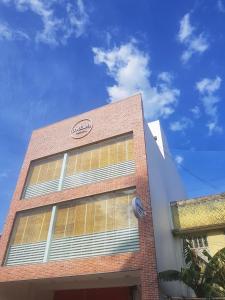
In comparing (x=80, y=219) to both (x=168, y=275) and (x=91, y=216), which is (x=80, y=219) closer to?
(x=91, y=216)

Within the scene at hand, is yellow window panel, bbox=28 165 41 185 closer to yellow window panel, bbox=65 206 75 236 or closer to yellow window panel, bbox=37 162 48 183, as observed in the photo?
yellow window panel, bbox=37 162 48 183

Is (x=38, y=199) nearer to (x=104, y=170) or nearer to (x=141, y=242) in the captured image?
(x=104, y=170)

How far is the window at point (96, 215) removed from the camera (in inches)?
483

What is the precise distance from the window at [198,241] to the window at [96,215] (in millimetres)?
4521

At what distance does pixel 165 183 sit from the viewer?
1681cm

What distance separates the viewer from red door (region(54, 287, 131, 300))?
14.4 metres

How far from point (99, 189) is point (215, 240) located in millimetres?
6235

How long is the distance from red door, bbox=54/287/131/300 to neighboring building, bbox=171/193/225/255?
396 centimetres

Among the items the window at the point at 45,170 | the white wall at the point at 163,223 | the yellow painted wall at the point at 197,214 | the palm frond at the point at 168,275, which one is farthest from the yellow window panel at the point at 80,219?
the yellow painted wall at the point at 197,214

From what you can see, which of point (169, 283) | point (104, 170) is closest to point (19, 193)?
point (104, 170)

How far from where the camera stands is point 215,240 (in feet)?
46.3

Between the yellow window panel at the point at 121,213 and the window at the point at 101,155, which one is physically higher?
the window at the point at 101,155

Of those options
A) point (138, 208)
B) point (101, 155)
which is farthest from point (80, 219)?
point (101, 155)

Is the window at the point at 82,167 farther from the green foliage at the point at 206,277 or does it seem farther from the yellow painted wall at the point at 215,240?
the yellow painted wall at the point at 215,240
